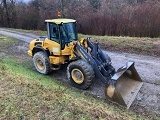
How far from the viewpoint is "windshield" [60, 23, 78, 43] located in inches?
289

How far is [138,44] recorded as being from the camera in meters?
11.4

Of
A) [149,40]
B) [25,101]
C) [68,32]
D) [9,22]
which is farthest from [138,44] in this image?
[9,22]

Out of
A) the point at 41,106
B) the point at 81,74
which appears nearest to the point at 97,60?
the point at 81,74

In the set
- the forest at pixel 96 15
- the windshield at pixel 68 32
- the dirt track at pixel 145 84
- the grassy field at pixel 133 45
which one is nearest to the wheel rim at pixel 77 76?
the dirt track at pixel 145 84

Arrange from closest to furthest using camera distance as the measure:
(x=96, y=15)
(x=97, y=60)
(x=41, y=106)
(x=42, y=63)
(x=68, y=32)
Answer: (x=41, y=106) < (x=97, y=60) < (x=68, y=32) < (x=42, y=63) < (x=96, y=15)

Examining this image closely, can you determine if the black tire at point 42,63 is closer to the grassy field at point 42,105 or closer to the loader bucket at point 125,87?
the grassy field at point 42,105

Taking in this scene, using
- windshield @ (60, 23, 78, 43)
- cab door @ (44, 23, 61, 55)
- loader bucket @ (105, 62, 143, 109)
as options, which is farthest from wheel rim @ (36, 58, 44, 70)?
loader bucket @ (105, 62, 143, 109)

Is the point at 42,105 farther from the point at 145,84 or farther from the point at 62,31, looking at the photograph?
A: the point at 145,84

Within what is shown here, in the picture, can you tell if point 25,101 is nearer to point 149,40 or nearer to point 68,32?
point 68,32

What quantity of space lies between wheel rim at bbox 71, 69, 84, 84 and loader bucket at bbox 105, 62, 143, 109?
104 centimetres

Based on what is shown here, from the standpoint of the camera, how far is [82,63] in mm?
6621

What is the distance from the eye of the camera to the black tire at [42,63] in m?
7.89

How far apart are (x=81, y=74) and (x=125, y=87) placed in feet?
4.55

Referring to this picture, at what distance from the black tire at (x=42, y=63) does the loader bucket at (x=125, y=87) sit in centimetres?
266
